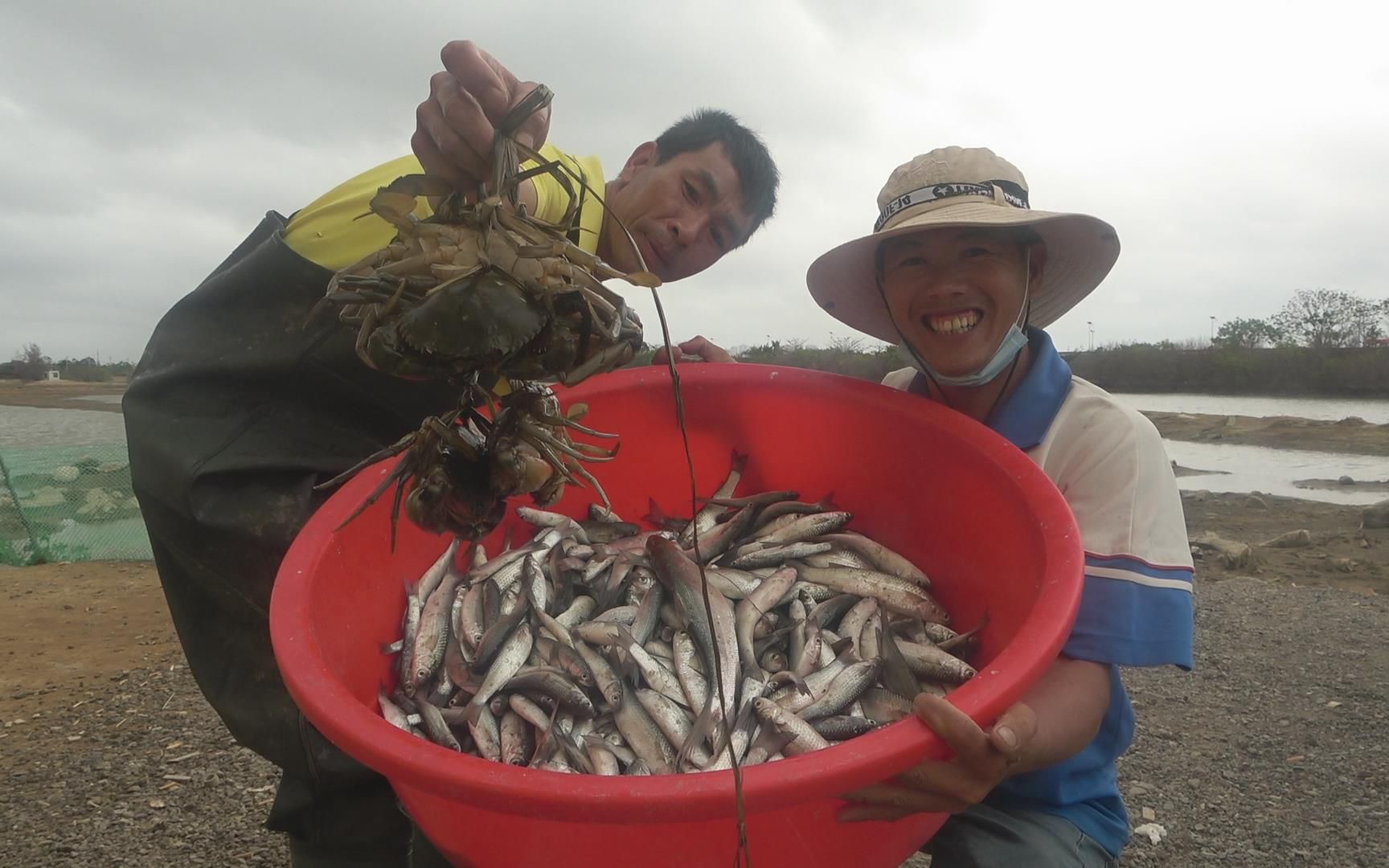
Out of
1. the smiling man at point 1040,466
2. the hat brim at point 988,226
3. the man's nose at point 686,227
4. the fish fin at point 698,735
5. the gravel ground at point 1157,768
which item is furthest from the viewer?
the gravel ground at point 1157,768

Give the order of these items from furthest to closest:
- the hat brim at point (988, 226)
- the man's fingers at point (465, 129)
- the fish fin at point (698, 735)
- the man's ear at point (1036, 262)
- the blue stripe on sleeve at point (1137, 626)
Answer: the man's ear at point (1036, 262), the hat brim at point (988, 226), the fish fin at point (698, 735), the blue stripe on sleeve at point (1137, 626), the man's fingers at point (465, 129)

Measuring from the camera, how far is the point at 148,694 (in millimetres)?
5305

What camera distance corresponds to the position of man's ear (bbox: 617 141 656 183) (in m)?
3.47

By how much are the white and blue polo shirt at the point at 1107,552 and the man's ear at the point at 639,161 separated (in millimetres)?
1843

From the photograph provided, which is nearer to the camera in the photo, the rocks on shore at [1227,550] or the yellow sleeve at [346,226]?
the yellow sleeve at [346,226]

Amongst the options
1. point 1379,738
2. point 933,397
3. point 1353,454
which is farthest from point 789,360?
point 1353,454

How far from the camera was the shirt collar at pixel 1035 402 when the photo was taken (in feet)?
7.78

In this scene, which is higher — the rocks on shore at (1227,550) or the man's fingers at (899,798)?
the man's fingers at (899,798)

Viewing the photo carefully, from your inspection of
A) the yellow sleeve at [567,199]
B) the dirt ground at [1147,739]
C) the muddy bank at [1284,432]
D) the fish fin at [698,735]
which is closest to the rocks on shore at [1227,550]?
the dirt ground at [1147,739]

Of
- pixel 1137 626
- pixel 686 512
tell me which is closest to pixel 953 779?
pixel 1137 626

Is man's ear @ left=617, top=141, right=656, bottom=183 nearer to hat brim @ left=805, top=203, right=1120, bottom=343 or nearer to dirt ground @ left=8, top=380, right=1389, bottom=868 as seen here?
hat brim @ left=805, top=203, right=1120, bottom=343

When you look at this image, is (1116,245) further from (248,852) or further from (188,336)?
(248,852)

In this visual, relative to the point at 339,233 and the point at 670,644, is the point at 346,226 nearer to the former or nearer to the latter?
the point at 339,233

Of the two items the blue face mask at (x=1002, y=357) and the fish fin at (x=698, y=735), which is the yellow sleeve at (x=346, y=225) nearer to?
the blue face mask at (x=1002, y=357)
